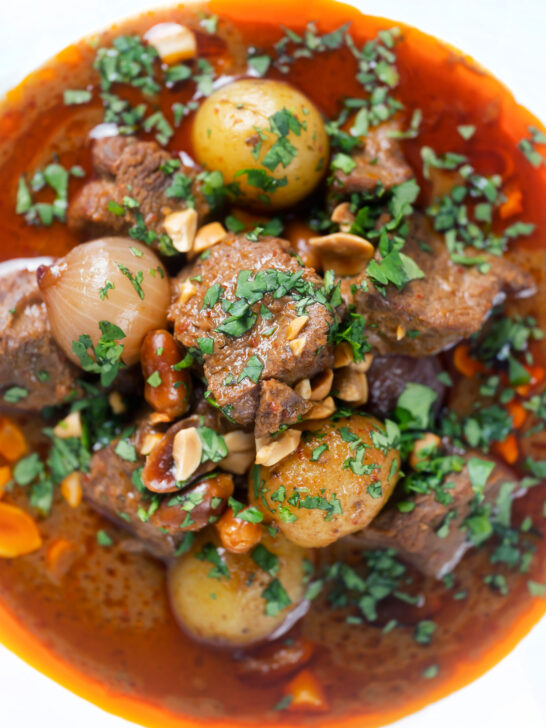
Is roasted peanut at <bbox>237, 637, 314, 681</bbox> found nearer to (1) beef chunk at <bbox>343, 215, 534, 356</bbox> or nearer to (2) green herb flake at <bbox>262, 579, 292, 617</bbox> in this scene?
(2) green herb flake at <bbox>262, 579, 292, 617</bbox>

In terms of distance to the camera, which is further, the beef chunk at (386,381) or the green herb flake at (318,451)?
the beef chunk at (386,381)

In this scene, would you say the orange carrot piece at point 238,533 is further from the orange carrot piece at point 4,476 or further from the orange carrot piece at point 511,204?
the orange carrot piece at point 511,204

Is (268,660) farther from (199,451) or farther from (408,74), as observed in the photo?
(408,74)

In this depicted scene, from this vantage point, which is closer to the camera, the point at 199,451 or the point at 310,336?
the point at 310,336

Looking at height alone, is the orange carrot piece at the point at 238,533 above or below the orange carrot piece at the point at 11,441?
above

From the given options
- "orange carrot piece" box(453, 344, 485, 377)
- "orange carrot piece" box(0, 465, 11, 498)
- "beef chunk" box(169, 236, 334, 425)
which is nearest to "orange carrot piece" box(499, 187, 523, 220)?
"orange carrot piece" box(453, 344, 485, 377)

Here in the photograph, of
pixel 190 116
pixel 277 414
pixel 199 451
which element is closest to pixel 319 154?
pixel 190 116

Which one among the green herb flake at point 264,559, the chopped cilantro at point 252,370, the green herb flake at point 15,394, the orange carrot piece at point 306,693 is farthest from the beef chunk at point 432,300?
the orange carrot piece at point 306,693

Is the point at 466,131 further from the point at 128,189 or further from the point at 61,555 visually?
the point at 61,555
